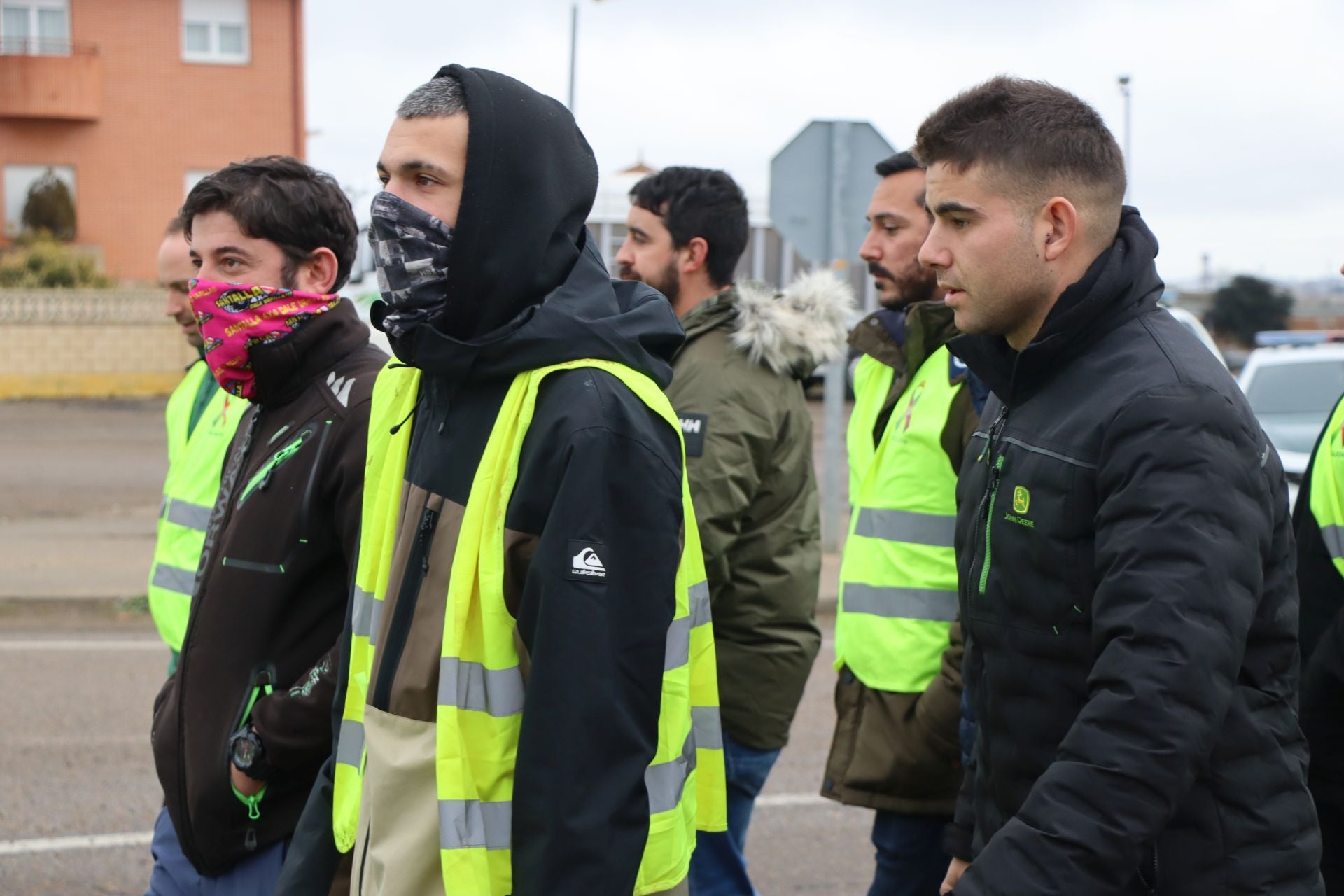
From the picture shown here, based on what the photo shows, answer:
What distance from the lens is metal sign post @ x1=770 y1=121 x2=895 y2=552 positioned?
9102 mm

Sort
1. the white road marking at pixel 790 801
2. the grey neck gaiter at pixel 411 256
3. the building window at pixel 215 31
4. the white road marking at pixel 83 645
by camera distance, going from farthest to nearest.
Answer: the building window at pixel 215 31, the white road marking at pixel 83 645, the white road marking at pixel 790 801, the grey neck gaiter at pixel 411 256

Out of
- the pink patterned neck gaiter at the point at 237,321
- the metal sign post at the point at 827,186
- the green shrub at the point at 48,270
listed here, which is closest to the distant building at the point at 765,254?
the green shrub at the point at 48,270

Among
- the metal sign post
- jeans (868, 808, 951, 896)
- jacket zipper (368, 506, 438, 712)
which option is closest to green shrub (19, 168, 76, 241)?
the metal sign post

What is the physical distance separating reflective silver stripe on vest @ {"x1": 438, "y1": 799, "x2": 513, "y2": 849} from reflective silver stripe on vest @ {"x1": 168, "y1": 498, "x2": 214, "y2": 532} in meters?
1.50

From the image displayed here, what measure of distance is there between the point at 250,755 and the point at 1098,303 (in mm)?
1784

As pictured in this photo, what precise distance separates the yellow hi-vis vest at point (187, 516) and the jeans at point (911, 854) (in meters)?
1.77

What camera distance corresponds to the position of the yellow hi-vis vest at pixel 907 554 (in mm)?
3344

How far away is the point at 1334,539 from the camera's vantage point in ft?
10.6

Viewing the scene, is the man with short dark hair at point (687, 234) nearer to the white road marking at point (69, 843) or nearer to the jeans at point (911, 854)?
the jeans at point (911, 854)

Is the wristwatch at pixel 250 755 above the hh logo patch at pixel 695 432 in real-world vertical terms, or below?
below

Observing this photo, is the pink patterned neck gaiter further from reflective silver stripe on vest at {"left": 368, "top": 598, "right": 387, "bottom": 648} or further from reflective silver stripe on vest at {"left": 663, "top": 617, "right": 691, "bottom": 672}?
reflective silver stripe on vest at {"left": 663, "top": 617, "right": 691, "bottom": 672}

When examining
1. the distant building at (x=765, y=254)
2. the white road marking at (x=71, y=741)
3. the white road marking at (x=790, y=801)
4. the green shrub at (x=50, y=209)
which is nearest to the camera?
the white road marking at (x=790, y=801)

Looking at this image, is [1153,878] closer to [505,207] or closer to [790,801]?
[505,207]

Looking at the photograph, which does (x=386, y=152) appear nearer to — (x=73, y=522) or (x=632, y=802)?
(x=632, y=802)
